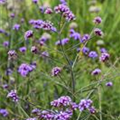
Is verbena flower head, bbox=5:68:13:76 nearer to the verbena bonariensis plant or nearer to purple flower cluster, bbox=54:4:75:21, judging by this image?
the verbena bonariensis plant

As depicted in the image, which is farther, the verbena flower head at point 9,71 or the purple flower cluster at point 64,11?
the verbena flower head at point 9,71

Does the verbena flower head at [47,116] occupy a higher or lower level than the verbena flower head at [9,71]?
lower

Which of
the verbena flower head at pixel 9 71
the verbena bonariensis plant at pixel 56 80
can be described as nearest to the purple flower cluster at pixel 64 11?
the verbena bonariensis plant at pixel 56 80

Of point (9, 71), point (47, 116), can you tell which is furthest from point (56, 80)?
point (47, 116)

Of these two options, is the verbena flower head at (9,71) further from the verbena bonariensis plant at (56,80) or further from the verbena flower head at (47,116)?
the verbena flower head at (47,116)

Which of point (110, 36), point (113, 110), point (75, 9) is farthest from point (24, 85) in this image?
point (75, 9)

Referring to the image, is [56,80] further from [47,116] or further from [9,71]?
[47,116]

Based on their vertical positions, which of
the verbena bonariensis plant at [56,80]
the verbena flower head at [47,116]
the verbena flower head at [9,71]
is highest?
the verbena flower head at [9,71]

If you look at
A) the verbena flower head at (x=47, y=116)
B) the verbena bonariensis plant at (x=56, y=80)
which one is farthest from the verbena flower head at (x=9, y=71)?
the verbena flower head at (x=47, y=116)

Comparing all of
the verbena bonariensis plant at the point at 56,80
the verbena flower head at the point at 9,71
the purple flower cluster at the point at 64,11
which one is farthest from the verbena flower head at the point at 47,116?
the verbena flower head at the point at 9,71

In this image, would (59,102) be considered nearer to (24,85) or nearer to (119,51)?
(24,85)

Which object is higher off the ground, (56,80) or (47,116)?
(56,80)

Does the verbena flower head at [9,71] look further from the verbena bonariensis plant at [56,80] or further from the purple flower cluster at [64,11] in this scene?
the purple flower cluster at [64,11]
